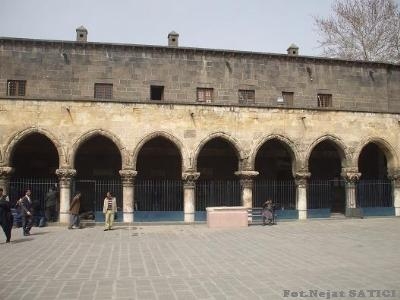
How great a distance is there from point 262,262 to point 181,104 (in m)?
9.88

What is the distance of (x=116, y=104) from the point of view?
16.7 metres

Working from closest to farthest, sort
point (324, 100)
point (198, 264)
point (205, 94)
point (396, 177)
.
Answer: point (198, 264), point (396, 177), point (205, 94), point (324, 100)

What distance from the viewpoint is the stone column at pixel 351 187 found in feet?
60.0

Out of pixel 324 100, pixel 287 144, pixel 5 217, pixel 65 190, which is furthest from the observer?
pixel 324 100

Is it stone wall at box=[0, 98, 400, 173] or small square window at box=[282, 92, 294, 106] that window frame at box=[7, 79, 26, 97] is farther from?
small square window at box=[282, 92, 294, 106]

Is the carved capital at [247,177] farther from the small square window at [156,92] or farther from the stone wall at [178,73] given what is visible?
the small square window at [156,92]

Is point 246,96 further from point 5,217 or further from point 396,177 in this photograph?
point 5,217

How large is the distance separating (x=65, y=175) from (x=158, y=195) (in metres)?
5.01

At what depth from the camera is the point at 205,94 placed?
20.8 m

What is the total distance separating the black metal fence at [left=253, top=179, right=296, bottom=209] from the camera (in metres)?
20.0

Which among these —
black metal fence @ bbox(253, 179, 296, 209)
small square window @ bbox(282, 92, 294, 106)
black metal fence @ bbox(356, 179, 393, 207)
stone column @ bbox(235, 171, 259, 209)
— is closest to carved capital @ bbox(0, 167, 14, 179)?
stone column @ bbox(235, 171, 259, 209)

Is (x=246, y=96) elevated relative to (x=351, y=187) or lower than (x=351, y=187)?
elevated

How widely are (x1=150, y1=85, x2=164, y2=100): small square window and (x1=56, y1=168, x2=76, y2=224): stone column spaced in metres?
6.19

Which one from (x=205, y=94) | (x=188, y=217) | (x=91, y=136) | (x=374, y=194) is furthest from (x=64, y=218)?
(x=374, y=194)
